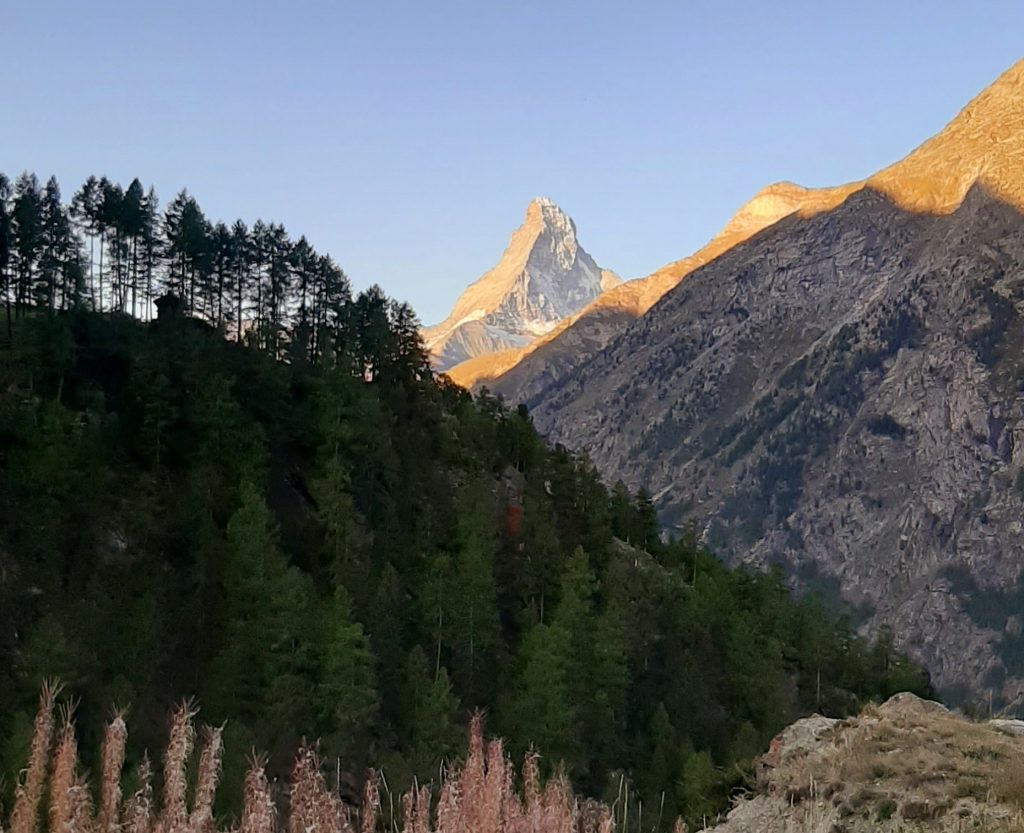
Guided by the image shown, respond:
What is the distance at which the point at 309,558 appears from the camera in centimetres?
7188

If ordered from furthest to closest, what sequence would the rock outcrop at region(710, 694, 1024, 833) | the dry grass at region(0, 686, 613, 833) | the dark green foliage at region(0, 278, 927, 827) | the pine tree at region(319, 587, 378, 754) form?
the pine tree at region(319, 587, 378, 754), the dark green foliage at region(0, 278, 927, 827), the rock outcrop at region(710, 694, 1024, 833), the dry grass at region(0, 686, 613, 833)

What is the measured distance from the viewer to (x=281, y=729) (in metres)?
55.2

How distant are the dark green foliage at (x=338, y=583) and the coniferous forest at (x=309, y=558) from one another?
21cm

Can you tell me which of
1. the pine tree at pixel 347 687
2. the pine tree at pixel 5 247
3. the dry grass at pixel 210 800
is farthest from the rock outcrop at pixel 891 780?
the pine tree at pixel 5 247

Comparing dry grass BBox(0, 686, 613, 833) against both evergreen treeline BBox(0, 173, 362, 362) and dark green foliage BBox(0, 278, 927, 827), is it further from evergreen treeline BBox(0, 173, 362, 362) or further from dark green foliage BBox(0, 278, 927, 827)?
evergreen treeline BBox(0, 173, 362, 362)

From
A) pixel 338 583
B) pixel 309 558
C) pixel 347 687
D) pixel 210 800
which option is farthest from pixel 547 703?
pixel 210 800

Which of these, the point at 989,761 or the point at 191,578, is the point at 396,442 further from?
the point at 989,761

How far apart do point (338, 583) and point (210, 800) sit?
203 ft

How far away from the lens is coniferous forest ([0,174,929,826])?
56750 millimetres

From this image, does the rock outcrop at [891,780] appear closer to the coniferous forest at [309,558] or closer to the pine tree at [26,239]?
the coniferous forest at [309,558]

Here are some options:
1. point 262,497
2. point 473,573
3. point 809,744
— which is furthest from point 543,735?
point 809,744

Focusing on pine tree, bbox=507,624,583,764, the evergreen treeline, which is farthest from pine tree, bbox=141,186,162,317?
pine tree, bbox=507,624,583,764

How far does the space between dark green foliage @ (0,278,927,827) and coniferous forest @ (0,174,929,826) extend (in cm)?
21

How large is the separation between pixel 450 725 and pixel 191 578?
18893mm
